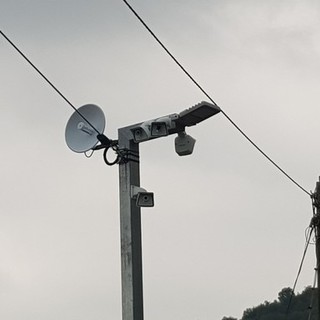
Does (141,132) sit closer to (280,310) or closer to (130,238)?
(130,238)

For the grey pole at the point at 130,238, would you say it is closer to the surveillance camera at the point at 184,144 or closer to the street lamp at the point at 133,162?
the street lamp at the point at 133,162

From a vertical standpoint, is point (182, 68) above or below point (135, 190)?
above

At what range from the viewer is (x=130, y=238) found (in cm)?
1580

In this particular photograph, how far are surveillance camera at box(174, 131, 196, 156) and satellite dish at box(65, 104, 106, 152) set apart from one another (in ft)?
4.01

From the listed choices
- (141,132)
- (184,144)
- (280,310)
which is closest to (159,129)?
(141,132)

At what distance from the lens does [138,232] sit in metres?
15.9

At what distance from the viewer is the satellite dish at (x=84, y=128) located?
16750 mm

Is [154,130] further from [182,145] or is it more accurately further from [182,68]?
[182,68]

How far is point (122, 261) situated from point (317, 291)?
8345 mm

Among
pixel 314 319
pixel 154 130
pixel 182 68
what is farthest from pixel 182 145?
pixel 314 319

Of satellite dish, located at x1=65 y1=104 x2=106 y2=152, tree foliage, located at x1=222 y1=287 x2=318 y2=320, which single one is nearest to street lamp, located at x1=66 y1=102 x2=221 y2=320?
satellite dish, located at x1=65 y1=104 x2=106 y2=152

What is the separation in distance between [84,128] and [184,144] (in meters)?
1.71

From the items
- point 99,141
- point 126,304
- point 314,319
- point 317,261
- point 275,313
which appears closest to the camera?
point 126,304

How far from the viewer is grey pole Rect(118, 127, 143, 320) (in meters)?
15.5
